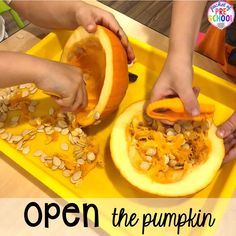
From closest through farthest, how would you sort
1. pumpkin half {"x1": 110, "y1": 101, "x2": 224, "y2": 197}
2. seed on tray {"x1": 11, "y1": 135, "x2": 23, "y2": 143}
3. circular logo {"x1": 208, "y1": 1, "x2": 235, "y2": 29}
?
pumpkin half {"x1": 110, "y1": 101, "x2": 224, "y2": 197}, seed on tray {"x1": 11, "y1": 135, "x2": 23, "y2": 143}, circular logo {"x1": 208, "y1": 1, "x2": 235, "y2": 29}

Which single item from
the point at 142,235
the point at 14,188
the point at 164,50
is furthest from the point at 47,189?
the point at 164,50

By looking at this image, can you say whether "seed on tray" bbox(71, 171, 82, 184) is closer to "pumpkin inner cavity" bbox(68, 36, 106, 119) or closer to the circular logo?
"pumpkin inner cavity" bbox(68, 36, 106, 119)

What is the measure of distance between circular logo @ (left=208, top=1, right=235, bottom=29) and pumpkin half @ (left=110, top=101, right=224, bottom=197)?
1.10 ft

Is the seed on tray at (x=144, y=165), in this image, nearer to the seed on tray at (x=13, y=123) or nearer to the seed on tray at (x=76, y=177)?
the seed on tray at (x=76, y=177)

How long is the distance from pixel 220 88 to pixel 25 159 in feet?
1.33

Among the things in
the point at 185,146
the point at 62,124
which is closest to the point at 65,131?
the point at 62,124

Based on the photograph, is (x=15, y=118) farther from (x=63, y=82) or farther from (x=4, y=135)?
(x=63, y=82)

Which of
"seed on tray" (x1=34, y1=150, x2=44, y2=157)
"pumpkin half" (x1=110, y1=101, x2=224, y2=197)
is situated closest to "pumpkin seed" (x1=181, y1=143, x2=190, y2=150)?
"pumpkin half" (x1=110, y1=101, x2=224, y2=197)

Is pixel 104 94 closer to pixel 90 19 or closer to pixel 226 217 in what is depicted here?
pixel 90 19

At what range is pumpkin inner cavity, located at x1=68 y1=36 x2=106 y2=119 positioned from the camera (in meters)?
0.74

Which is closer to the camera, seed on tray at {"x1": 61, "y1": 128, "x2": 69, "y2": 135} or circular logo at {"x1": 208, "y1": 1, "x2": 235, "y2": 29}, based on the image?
seed on tray at {"x1": 61, "y1": 128, "x2": 69, "y2": 135}

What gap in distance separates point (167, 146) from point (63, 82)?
214mm

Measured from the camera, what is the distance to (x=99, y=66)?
0.77 m

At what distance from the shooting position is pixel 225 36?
2.94ft
